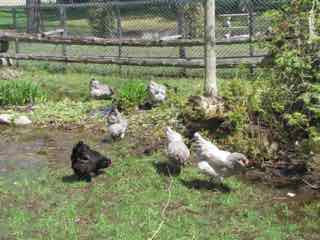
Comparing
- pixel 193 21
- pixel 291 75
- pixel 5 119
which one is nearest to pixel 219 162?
pixel 291 75

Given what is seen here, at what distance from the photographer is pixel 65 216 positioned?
594 centimetres

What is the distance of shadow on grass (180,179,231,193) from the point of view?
6523 millimetres

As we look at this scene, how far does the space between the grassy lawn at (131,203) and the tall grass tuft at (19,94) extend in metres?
2.04

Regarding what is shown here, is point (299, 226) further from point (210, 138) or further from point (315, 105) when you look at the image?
point (210, 138)

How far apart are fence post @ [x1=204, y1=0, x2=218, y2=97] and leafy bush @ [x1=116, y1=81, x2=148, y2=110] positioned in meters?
1.32

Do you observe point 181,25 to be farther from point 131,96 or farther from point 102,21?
point 131,96

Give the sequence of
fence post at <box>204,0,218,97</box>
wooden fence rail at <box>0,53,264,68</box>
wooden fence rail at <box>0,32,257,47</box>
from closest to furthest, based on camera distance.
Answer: fence post at <box>204,0,218,97</box>, wooden fence rail at <box>0,53,264,68</box>, wooden fence rail at <box>0,32,257,47</box>

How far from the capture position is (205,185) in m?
6.63

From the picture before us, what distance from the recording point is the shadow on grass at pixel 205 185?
6.52m

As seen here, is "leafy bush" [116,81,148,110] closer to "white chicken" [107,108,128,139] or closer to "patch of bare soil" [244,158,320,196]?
"white chicken" [107,108,128,139]

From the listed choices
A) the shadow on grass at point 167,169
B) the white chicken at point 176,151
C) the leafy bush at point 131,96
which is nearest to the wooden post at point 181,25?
the leafy bush at point 131,96

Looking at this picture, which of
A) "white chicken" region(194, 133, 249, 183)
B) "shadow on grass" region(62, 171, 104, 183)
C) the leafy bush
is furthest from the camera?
the leafy bush

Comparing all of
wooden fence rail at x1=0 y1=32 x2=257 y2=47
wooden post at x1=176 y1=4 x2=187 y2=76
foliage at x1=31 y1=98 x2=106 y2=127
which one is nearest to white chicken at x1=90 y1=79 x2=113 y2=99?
foliage at x1=31 y1=98 x2=106 y2=127

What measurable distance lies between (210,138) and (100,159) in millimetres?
1590
